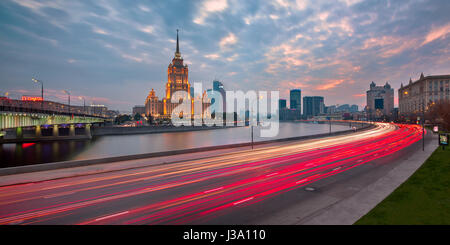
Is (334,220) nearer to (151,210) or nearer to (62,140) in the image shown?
(151,210)

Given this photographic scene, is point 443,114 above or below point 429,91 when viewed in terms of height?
below

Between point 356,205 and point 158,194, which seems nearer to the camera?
point 356,205

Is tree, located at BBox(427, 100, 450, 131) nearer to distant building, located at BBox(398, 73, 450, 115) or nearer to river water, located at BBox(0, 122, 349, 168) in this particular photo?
river water, located at BBox(0, 122, 349, 168)

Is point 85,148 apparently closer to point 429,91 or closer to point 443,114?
point 443,114

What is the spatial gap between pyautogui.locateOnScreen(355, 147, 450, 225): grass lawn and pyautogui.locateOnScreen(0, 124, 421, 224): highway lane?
424 centimetres

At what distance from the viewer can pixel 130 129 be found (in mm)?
87188

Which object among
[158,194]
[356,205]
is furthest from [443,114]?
[158,194]

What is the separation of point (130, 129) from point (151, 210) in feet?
284

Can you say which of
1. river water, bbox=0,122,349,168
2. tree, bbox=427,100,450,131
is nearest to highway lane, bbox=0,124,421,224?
river water, bbox=0,122,349,168

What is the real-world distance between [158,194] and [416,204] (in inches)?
504

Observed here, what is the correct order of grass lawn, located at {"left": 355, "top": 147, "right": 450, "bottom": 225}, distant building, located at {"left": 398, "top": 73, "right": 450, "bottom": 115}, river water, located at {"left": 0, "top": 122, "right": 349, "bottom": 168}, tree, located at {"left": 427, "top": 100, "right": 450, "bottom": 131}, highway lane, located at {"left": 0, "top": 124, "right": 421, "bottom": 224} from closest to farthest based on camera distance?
grass lawn, located at {"left": 355, "top": 147, "right": 450, "bottom": 225}
highway lane, located at {"left": 0, "top": 124, "right": 421, "bottom": 224}
tree, located at {"left": 427, "top": 100, "right": 450, "bottom": 131}
river water, located at {"left": 0, "top": 122, "right": 349, "bottom": 168}
distant building, located at {"left": 398, "top": 73, "right": 450, "bottom": 115}

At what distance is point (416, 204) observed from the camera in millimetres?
8945

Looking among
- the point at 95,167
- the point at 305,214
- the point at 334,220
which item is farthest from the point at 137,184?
the point at 334,220

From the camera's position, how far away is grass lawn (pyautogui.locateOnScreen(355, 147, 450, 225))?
7629 mm
